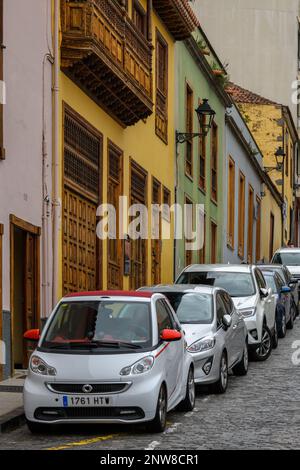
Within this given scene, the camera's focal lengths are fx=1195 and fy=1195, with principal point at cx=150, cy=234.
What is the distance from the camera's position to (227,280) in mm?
23156

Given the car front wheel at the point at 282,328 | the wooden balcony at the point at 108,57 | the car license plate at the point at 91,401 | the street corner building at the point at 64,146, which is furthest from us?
the car front wheel at the point at 282,328

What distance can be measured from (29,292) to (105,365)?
242 inches

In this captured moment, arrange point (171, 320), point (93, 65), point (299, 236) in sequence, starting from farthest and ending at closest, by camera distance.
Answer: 1. point (299, 236)
2. point (93, 65)
3. point (171, 320)

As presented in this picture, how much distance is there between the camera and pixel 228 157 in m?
40.1

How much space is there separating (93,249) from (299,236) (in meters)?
50.5

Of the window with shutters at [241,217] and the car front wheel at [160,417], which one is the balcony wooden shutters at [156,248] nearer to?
the car front wheel at [160,417]

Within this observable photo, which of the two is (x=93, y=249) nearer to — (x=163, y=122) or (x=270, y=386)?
(x=270, y=386)

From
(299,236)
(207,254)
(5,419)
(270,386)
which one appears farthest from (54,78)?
(299,236)

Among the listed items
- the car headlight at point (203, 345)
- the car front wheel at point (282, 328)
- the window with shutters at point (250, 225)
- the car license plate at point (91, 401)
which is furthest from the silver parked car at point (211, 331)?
the window with shutters at point (250, 225)

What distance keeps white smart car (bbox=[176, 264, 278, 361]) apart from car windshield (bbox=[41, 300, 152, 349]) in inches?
293

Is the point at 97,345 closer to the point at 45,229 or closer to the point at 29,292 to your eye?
the point at 29,292

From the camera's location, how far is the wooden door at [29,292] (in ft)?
61.8

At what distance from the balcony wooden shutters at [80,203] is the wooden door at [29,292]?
1.14m
